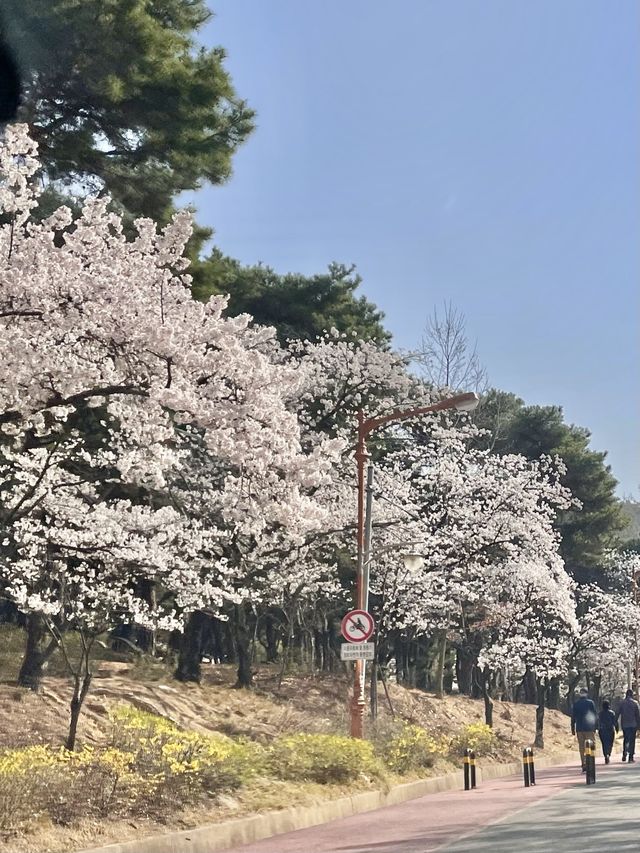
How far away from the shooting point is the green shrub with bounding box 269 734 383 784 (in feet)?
50.8

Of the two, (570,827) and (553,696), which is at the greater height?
(553,696)

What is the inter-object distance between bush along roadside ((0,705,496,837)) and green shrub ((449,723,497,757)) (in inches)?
278

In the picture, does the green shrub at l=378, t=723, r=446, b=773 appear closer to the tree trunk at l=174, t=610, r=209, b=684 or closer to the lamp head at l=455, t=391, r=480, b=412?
the lamp head at l=455, t=391, r=480, b=412

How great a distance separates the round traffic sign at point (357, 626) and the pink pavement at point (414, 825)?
9.02 feet

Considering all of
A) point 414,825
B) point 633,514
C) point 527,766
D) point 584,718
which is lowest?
point 414,825

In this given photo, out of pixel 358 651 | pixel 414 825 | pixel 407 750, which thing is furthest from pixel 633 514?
pixel 414 825

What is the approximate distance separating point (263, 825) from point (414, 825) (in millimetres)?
2151

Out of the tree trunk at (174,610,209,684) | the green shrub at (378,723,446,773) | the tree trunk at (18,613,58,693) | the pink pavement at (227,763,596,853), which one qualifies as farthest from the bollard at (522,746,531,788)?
the tree trunk at (174,610,209,684)

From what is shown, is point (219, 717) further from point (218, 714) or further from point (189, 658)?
point (189, 658)

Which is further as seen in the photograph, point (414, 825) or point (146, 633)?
point (146, 633)

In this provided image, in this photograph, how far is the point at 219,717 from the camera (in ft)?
84.8

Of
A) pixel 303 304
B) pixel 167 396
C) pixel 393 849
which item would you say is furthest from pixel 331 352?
pixel 393 849

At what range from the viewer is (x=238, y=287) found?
99.7ft

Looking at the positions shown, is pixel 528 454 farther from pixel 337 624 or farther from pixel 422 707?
pixel 422 707
